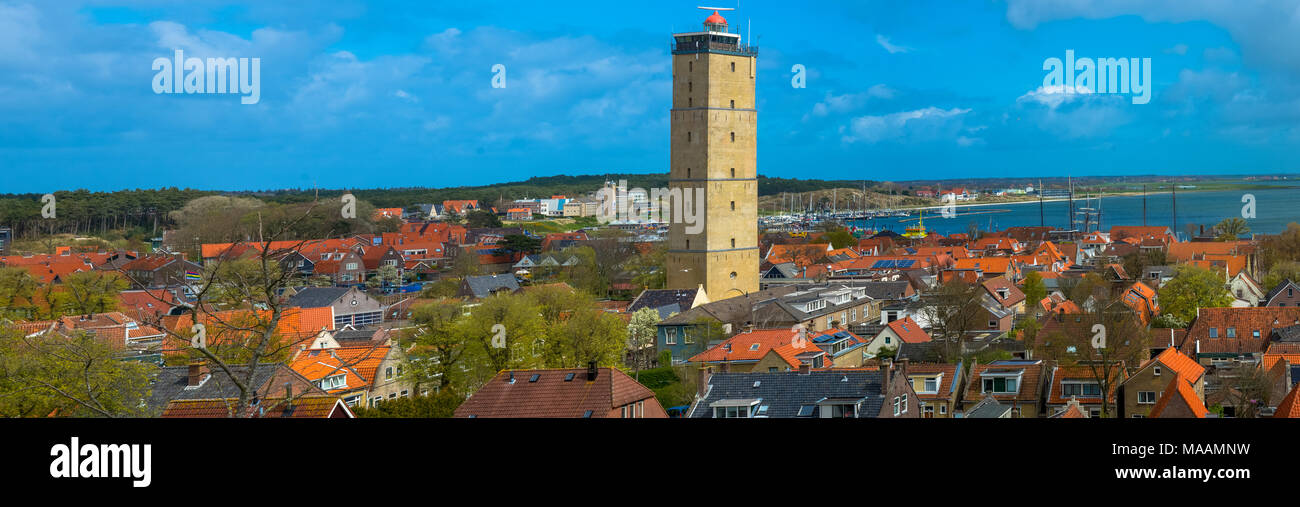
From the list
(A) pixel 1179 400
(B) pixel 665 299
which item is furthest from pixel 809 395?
(B) pixel 665 299

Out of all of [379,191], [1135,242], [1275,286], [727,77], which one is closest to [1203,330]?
[1275,286]

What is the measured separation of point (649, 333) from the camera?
2772 centimetres

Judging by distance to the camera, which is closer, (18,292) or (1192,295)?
(1192,295)

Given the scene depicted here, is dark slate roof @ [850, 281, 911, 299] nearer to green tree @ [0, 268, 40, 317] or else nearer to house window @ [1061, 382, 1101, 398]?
house window @ [1061, 382, 1101, 398]

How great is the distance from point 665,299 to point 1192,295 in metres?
13.9

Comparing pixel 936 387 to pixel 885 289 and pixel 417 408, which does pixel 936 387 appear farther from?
pixel 885 289

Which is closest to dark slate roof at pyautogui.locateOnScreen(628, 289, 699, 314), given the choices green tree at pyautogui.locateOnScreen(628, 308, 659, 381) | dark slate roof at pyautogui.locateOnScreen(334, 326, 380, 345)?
green tree at pyautogui.locateOnScreen(628, 308, 659, 381)

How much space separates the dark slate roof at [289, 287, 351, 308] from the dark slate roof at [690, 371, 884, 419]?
19.7 m

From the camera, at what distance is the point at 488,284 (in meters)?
40.5

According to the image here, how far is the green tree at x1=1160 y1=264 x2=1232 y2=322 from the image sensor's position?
28.9 m

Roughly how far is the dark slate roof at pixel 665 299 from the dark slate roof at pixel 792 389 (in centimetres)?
1405

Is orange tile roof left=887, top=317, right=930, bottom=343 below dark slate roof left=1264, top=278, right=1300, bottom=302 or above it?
below
